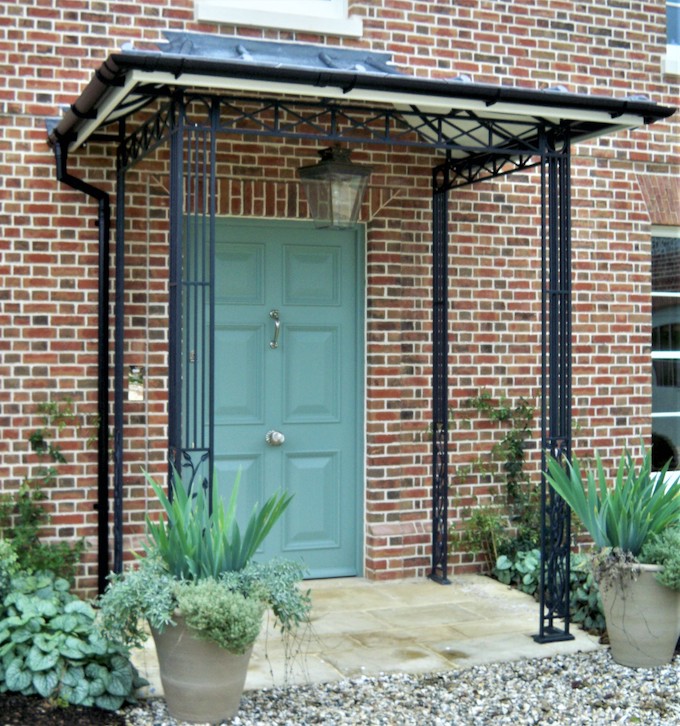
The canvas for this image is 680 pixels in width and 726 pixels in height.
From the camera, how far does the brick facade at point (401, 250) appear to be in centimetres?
648

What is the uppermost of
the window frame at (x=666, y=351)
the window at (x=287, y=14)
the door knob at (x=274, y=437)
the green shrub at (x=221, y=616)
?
the window at (x=287, y=14)

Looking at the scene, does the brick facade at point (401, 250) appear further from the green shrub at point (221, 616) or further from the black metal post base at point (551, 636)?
the green shrub at point (221, 616)

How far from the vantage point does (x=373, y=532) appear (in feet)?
24.1

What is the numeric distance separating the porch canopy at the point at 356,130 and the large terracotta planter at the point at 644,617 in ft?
1.52

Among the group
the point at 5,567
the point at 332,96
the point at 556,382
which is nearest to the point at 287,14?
the point at 332,96

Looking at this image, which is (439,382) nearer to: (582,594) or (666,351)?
(582,594)

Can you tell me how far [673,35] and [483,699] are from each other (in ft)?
18.9

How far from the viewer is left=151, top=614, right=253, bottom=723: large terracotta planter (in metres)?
4.60

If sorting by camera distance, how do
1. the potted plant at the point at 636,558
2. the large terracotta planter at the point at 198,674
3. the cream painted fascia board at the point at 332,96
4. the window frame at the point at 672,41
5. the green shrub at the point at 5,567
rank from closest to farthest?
the large terracotta planter at the point at 198,674 → the cream painted fascia board at the point at 332,96 → the green shrub at the point at 5,567 → the potted plant at the point at 636,558 → the window frame at the point at 672,41

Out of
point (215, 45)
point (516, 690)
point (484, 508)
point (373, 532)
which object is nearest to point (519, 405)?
point (484, 508)

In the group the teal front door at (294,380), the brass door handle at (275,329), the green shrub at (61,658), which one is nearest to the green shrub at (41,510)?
the teal front door at (294,380)

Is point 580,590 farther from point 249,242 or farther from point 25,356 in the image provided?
point 25,356

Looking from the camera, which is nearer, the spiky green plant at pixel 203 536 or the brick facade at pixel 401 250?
the spiky green plant at pixel 203 536

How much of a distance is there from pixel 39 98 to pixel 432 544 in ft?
12.9
